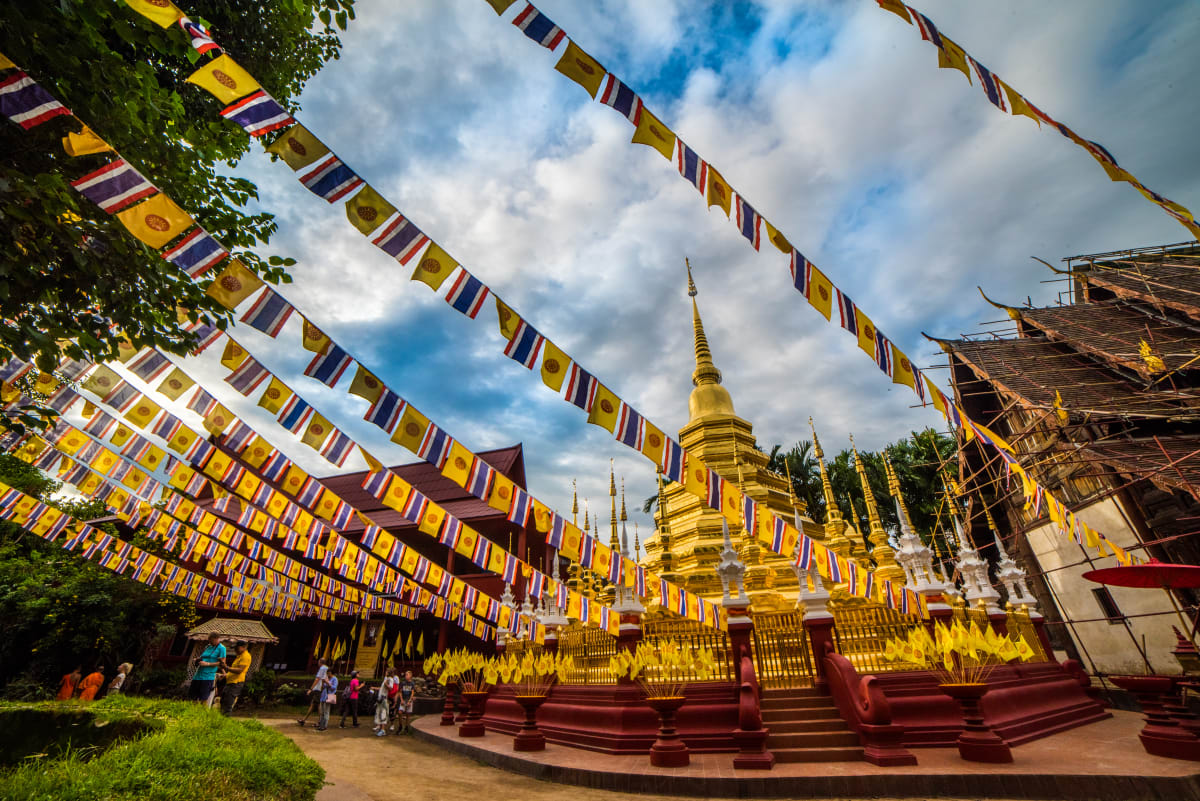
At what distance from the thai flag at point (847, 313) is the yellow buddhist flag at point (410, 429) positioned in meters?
6.12

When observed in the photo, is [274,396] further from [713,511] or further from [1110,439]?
[1110,439]

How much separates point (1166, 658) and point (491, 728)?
56.1 feet

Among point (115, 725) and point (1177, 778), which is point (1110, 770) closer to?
point (1177, 778)

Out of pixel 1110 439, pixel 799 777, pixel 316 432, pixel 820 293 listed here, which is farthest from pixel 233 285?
pixel 1110 439

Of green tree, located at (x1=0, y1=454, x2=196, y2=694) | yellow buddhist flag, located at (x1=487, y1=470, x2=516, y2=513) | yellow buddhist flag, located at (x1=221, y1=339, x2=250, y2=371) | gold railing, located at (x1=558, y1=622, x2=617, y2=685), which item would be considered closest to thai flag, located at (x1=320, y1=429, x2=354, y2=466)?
yellow buddhist flag, located at (x1=221, y1=339, x2=250, y2=371)

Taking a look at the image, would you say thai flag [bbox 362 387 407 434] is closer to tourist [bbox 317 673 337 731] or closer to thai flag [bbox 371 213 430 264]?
thai flag [bbox 371 213 430 264]

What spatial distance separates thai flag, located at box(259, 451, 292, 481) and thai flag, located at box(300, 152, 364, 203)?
20.8 feet

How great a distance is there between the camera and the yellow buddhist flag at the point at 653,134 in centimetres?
621

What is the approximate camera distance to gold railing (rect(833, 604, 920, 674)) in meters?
9.15

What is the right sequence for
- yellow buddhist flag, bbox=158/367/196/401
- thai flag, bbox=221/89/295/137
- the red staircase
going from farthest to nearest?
yellow buddhist flag, bbox=158/367/196/401
the red staircase
thai flag, bbox=221/89/295/137

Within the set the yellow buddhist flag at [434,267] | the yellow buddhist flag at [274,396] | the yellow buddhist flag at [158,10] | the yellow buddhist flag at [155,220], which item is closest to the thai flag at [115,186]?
the yellow buddhist flag at [155,220]

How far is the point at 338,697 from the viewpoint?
737 inches

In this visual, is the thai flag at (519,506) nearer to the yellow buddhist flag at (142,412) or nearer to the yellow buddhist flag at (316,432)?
the yellow buddhist flag at (316,432)

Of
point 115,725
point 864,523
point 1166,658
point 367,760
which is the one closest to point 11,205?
point 115,725
